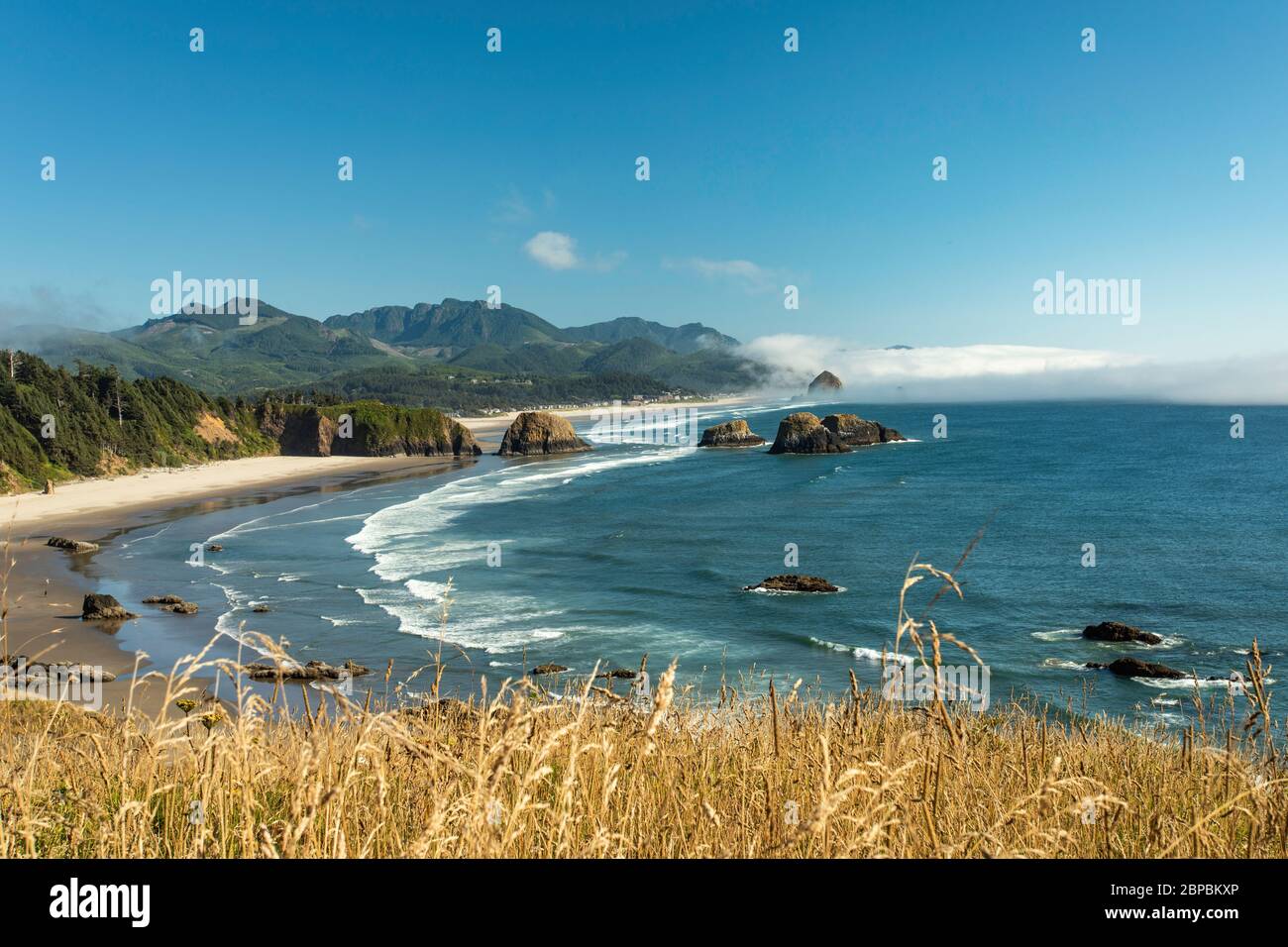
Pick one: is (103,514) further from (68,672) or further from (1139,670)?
(1139,670)

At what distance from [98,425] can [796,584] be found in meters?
69.0

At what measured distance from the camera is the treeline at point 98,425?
66.9 metres

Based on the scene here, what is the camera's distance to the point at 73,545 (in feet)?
145

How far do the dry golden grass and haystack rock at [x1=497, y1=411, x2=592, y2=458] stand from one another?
103 metres

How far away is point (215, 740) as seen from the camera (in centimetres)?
355

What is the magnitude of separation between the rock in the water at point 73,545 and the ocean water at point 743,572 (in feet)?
6.67

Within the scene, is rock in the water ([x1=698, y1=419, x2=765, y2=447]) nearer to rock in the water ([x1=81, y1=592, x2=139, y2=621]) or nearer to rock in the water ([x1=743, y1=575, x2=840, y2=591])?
rock in the water ([x1=743, y1=575, x2=840, y2=591])

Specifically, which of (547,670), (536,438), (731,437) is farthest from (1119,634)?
(536,438)

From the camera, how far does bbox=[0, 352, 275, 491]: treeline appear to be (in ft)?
219

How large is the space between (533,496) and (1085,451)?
63.9 metres

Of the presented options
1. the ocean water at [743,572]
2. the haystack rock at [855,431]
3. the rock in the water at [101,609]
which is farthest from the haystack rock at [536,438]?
the rock in the water at [101,609]

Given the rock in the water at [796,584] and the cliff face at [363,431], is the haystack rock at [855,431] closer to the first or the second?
the cliff face at [363,431]

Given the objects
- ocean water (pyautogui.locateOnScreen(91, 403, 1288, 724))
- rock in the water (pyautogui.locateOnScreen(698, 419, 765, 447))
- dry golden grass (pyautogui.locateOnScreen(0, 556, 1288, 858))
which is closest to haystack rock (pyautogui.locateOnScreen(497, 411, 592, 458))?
rock in the water (pyautogui.locateOnScreen(698, 419, 765, 447))
